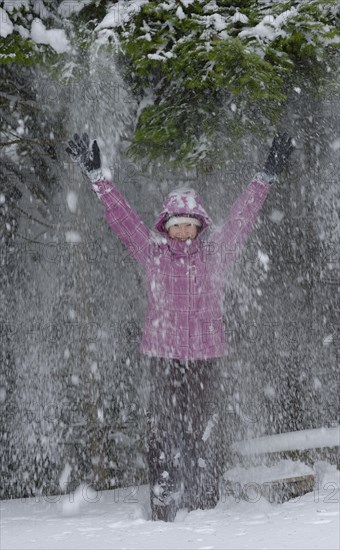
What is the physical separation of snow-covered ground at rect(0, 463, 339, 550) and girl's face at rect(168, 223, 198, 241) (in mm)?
1967

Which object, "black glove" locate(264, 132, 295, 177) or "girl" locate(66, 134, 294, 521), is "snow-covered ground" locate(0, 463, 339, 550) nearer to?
Answer: "girl" locate(66, 134, 294, 521)

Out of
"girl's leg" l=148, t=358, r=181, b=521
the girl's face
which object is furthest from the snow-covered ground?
the girl's face

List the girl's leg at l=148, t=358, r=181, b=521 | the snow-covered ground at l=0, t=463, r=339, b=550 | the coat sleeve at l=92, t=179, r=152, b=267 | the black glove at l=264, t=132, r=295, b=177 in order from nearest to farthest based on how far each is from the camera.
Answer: the snow-covered ground at l=0, t=463, r=339, b=550 < the girl's leg at l=148, t=358, r=181, b=521 < the coat sleeve at l=92, t=179, r=152, b=267 < the black glove at l=264, t=132, r=295, b=177

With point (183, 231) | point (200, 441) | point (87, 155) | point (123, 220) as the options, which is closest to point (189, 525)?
point (200, 441)

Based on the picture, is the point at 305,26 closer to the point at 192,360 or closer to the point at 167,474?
the point at 192,360

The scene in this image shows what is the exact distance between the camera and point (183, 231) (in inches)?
183

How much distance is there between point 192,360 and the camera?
4.58 meters

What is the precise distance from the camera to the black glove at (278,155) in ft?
15.7

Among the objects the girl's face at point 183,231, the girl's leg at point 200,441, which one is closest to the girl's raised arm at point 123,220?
the girl's face at point 183,231

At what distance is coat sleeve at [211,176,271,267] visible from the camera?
4.66 m

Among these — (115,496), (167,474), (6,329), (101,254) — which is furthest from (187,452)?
(6,329)

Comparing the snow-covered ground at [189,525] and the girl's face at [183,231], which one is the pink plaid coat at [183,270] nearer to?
the girl's face at [183,231]

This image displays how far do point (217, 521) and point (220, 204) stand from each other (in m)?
3.49

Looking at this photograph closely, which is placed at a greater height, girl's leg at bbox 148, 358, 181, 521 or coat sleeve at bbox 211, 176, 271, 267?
coat sleeve at bbox 211, 176, 271, 267
